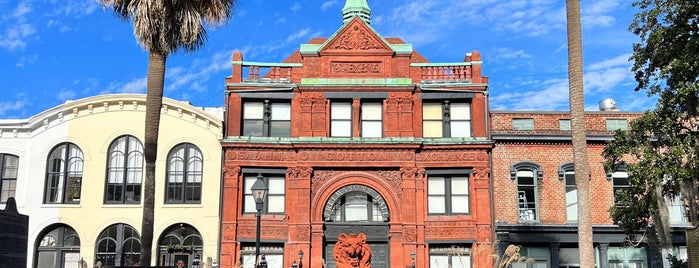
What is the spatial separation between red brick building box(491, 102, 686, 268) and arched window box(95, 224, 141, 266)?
16.2m

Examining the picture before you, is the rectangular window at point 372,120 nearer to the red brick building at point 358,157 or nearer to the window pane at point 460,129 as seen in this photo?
the red brick building at point 358,157

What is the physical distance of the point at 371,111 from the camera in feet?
112

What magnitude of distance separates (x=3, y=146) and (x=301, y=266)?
48.9 ft

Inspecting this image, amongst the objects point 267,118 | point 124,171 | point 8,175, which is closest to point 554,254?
point 267,118

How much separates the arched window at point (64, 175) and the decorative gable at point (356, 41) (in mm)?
12630

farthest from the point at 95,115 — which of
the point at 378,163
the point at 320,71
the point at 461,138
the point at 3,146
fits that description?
the point at 461,138

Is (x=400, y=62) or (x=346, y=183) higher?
(x=400, y=62)

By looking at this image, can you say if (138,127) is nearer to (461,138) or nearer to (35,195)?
(35,195)

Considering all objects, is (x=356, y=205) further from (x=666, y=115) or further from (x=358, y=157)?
(x=666, y=115)

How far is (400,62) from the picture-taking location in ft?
112

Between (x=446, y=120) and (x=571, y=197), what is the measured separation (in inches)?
263

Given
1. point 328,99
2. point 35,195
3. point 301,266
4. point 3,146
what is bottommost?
point 301,266

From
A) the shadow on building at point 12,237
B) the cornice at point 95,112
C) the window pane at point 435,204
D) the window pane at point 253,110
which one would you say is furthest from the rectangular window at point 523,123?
the shadow on building at point 12,237

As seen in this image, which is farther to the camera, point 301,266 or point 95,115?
point 95,115
